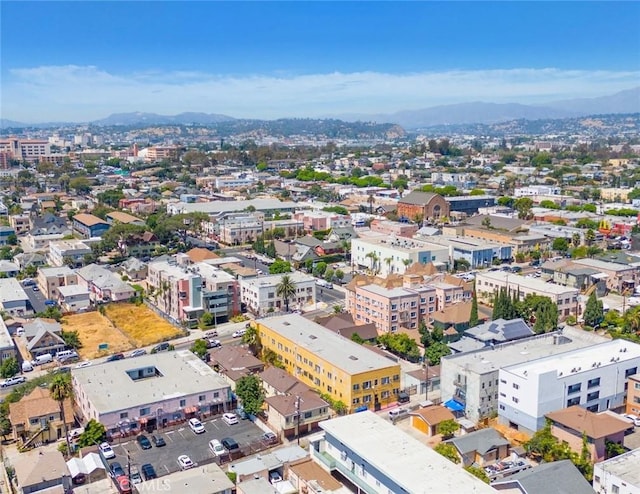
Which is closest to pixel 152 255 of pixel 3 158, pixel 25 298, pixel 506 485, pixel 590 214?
pixel 25 298

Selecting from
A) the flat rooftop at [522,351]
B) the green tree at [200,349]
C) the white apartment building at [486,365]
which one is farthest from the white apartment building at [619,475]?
the green tree at [200,349]

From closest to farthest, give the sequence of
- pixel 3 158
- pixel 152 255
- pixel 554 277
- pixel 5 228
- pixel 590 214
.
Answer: pixel 554 277, pixel 152 255, pixel 5 228, pixel 590 214, pixel 3 158

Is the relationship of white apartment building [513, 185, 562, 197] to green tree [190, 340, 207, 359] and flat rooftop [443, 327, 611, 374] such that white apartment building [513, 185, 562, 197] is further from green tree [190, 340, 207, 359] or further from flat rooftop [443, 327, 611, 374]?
green tree [190, 340, 207, 359]

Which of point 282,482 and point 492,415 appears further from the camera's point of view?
point 492,415

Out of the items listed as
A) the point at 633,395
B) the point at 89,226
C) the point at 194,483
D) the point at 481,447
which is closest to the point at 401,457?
the point at 481,447

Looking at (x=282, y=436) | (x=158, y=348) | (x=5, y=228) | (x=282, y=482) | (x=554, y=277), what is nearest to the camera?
(x=282, y=482)

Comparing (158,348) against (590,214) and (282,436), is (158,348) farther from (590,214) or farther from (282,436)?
(590,214)

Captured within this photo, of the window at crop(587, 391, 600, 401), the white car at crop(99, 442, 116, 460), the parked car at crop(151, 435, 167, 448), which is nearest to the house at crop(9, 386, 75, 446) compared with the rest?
the white car at crop(99, 442, 116, 460)
